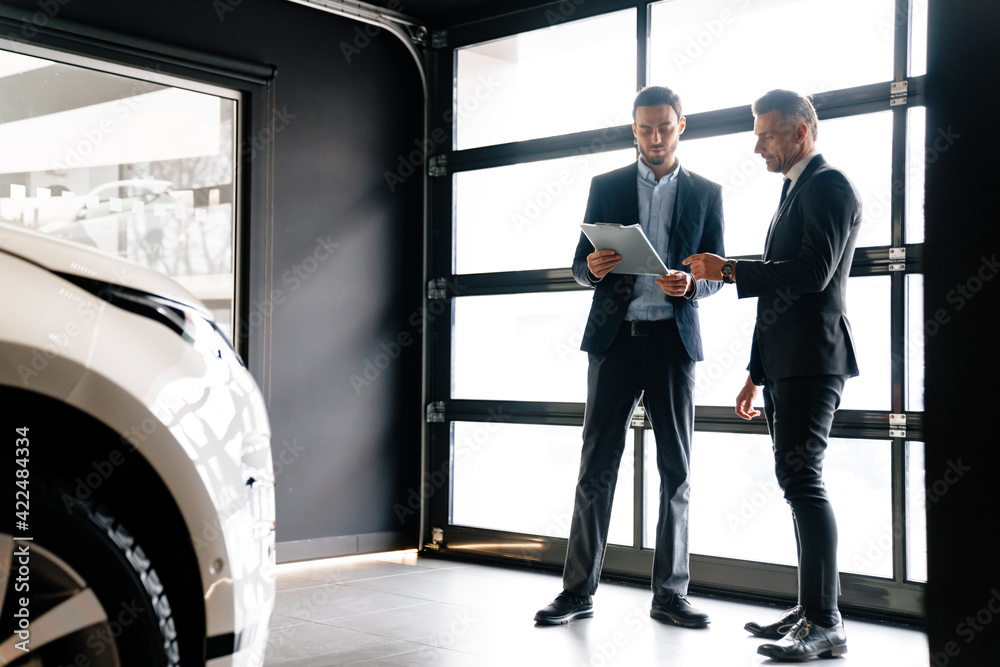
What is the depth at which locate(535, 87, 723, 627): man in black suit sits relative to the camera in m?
3.41

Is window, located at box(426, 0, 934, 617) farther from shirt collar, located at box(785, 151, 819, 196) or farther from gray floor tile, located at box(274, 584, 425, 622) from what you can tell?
gray floor tile, located at box(274, 584, 425, 622)

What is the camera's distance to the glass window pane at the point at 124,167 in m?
3.92

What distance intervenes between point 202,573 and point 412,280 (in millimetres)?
4034

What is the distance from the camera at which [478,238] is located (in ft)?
17.0

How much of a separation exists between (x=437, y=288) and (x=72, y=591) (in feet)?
13.3

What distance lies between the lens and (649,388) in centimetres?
345

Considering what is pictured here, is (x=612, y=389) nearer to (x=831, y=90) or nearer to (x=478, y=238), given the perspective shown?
(x=831, y=90)

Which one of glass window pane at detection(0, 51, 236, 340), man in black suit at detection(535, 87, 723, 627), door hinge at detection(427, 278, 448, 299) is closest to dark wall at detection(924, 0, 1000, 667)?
man in black suit at detection(535, 87, 723, 627)

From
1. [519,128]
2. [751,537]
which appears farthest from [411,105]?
[751,537]

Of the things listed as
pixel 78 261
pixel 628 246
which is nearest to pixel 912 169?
pixel 628 246

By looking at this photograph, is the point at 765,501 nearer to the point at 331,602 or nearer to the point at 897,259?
the point at 897,259

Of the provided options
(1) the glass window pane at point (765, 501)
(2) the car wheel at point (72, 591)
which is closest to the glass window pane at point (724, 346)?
(1) the glass window pane at point (765, 501)

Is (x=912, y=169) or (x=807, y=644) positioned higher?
(x=912, y=169)

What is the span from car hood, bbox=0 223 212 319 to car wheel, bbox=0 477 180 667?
302mm
